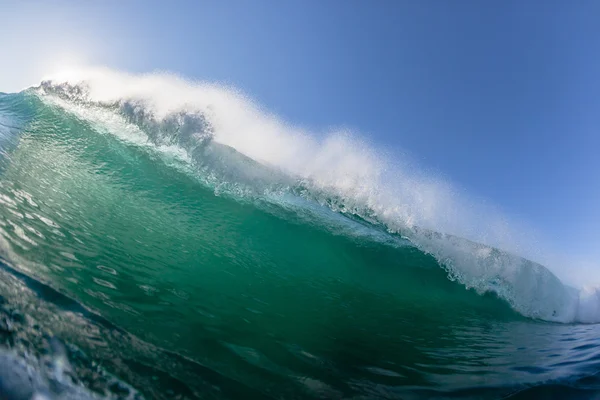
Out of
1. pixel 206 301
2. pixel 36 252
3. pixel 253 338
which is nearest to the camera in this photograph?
pixel 253 338

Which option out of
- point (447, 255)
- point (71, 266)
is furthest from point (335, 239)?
point (71, 266)

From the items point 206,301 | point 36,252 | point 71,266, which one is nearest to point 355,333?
point 206,301

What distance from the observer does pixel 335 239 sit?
342 inches

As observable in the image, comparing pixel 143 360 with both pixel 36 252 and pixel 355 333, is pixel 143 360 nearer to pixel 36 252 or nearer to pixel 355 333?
pixel 36 252

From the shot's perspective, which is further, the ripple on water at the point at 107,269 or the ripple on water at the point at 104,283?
the ripple on water at the point at 107,269

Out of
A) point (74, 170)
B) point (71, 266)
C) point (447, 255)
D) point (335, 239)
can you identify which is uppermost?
point (447, 255)

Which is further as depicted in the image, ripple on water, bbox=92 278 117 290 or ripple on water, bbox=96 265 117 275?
ripple on water, bbox=96 265 117 275

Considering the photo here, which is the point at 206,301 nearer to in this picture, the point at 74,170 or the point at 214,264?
the point at 214,264

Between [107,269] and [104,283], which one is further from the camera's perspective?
[107,269]

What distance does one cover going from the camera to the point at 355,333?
13.0 feet

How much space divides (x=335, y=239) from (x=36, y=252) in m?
6.82

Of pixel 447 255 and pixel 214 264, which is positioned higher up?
pixel 447 255

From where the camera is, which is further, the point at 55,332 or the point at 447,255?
the point at 447,255

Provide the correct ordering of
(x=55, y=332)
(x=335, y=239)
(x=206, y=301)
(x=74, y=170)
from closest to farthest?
1. (x=55, y=332)
2. (x=206, y=301)
3. (x=74, y=170)
4. (x=335, y=239)
